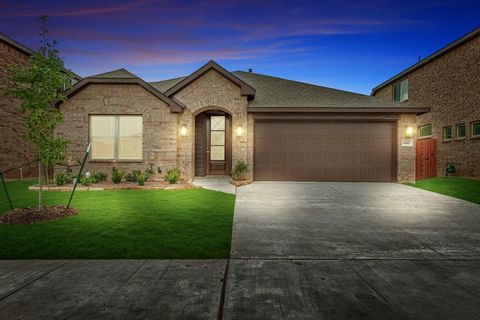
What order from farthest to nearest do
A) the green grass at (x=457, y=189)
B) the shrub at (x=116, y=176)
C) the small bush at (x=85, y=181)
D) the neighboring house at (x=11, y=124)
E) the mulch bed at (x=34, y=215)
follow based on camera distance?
the neighboring house at (x=11, y=124)
the shrub at (x=116, y=176)
the small bush at (x=85, y=181)
the green grass at (x=457, y=189)
the mulch bed at (x=34, y=215)

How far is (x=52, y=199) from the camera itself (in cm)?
877

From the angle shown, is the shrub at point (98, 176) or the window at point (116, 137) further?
the window at point (116, 137)

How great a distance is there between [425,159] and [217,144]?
37.1ft

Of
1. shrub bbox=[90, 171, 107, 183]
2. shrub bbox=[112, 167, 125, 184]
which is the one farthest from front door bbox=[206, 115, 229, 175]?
shrub bbox=[90, 171, 107, 183]

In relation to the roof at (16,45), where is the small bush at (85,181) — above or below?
below

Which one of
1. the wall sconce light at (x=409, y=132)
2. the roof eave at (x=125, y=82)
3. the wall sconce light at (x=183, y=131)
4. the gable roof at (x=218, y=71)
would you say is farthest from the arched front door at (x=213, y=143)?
the wall sconce light at (x=409, y=132)

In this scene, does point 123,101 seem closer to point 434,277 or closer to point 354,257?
point 354,257

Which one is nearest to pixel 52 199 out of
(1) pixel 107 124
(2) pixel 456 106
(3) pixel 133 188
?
(3) pixel 133 188

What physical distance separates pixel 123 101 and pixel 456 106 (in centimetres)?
1853

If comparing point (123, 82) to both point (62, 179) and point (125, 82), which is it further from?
point (62, 179)

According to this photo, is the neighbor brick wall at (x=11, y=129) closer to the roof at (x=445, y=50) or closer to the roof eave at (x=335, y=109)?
the roof eave at (x=335, y=109)

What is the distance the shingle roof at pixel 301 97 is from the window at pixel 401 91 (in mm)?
10386

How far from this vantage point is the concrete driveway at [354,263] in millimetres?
2797

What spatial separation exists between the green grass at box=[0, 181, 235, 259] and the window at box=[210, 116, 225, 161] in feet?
22.2
